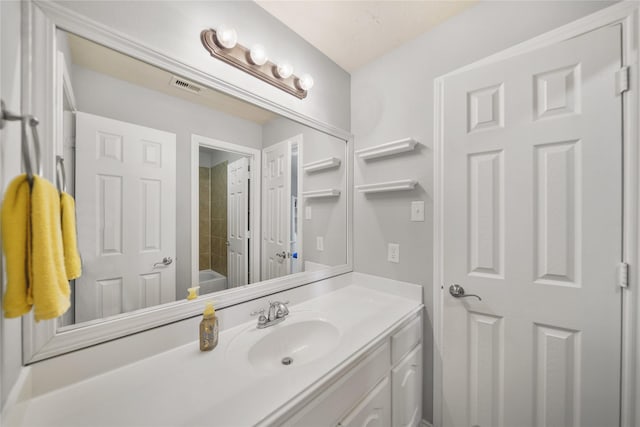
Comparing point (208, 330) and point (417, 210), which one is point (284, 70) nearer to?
point (417, 210)

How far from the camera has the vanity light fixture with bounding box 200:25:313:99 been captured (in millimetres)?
1005

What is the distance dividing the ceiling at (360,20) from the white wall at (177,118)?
0.67 metres

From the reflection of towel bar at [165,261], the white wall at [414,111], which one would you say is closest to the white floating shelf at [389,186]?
the white wall at [414,111]

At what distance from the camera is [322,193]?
1.60 m

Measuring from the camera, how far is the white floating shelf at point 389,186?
140 cm

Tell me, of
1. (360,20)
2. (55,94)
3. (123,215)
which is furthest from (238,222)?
(360,20)

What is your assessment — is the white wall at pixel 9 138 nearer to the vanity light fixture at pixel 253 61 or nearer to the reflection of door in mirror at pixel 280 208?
the vanity light fixture at pixel 253 61

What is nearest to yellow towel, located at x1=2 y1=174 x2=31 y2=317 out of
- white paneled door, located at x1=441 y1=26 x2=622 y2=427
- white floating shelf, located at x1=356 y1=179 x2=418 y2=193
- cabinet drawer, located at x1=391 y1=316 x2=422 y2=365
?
cabinet drawer, located at x1=391 y1=316 x2=422 y2=365

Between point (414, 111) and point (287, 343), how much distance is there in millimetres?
1456

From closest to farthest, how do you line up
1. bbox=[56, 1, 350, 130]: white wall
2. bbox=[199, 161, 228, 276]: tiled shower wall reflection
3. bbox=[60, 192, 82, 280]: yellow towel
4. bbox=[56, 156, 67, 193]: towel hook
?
bbox=[60, 192, 82, 280]: yellow towel < bbox=[56, 156, 67, 193]: towel hook < bbox=[56, 1, 350, 130]: white wall < bbox=[199, 161, 228, 276]: tiled shower wall reflection

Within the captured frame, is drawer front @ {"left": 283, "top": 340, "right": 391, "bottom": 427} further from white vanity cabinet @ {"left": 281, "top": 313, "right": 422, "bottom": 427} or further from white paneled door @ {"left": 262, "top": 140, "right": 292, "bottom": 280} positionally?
white paneled door @ {"left": 262, "top": 140, "right": 292, "bottom": 280}

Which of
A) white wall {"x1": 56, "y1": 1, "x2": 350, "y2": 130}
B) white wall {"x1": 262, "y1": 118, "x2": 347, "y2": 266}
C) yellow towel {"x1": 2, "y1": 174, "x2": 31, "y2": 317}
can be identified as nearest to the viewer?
yellow towel {"x1": 2, "y1": 174, "x2": 31, "y2": 317}

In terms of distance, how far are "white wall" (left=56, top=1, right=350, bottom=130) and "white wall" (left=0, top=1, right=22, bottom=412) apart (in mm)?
235

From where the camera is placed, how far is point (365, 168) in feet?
5.51
